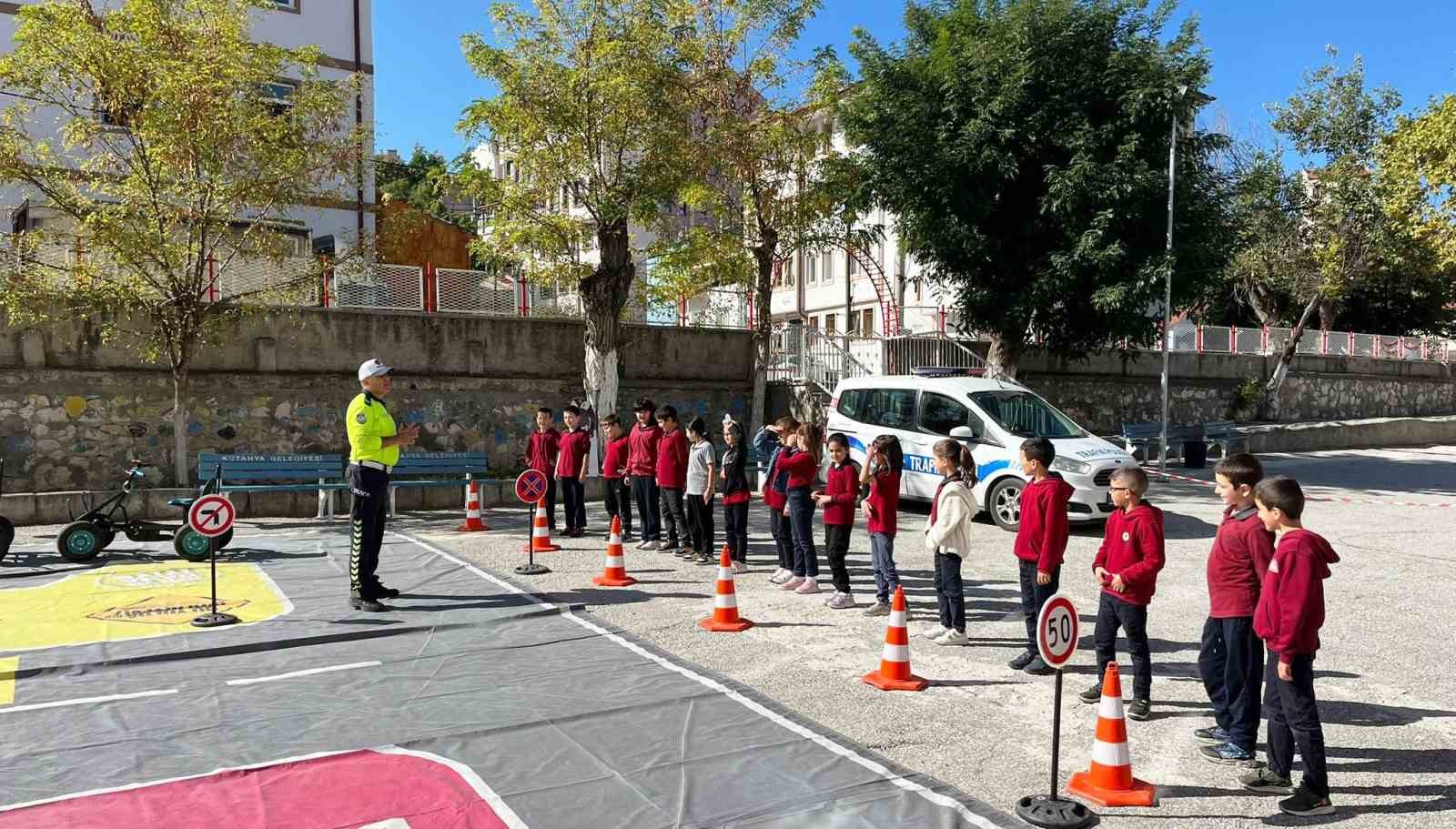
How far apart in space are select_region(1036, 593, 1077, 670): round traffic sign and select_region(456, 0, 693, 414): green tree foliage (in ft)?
42.4

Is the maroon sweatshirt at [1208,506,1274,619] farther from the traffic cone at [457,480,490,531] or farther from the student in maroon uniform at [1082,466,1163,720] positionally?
the traffic cone at [457,480,490,531]

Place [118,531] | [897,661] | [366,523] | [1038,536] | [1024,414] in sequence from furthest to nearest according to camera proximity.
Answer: [1024,414], [118,531], [366,523], [1038,536], [897,661]

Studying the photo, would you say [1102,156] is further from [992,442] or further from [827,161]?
[992,442]

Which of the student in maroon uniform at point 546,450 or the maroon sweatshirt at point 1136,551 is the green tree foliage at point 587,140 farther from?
the maroon sweatshirt at point 1136,551

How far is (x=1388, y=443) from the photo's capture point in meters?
28.6

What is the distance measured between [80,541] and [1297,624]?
11484 millimetres

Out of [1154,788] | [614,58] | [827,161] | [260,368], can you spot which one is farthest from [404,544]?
[827,161]

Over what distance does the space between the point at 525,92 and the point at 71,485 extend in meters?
9.35

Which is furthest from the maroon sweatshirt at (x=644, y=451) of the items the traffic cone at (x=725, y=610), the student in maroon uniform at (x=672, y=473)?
the traffic cone at (x=725, y=610)

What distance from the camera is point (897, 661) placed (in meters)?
6.48

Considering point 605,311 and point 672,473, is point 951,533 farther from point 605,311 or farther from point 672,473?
point 605,311

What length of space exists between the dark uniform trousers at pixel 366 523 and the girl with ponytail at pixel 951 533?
4.53 meters

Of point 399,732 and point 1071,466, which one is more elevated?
point 1071,466

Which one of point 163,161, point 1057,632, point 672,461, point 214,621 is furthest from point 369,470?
point 163,161
